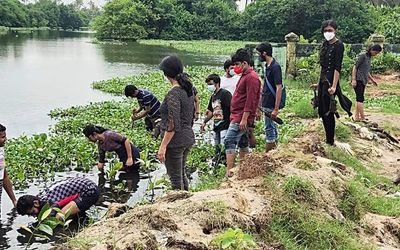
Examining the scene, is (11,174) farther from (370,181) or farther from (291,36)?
(291,36)

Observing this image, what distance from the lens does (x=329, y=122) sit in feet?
25.2

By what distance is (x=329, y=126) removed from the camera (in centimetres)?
779

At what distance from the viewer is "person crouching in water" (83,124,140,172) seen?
312 inches

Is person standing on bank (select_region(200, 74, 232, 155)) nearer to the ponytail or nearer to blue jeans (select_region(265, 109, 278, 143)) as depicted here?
blue jeans (select_region(265, 109, 278, 143))

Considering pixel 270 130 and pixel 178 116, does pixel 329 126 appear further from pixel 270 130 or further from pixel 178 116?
pixel 178 116

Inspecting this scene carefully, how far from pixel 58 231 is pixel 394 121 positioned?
756 centimetres

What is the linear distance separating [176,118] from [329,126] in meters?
3.08

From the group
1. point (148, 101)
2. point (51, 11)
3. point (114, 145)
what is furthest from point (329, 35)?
point (51, 11)

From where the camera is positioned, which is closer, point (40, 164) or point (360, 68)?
A: point (40, 164)

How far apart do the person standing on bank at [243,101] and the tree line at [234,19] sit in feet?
154

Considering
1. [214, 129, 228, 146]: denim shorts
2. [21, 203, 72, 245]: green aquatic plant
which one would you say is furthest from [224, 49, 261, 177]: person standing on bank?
[21, 203, 72, 245]: green aquatic plant

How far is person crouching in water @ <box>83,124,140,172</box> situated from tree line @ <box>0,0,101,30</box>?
79.6m

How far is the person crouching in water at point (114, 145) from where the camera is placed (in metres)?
7.93

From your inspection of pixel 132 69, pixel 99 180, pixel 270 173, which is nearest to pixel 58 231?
pixel 99 180
